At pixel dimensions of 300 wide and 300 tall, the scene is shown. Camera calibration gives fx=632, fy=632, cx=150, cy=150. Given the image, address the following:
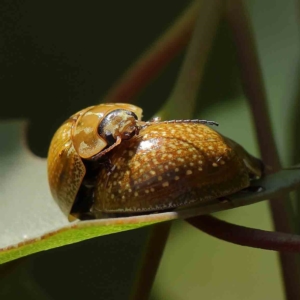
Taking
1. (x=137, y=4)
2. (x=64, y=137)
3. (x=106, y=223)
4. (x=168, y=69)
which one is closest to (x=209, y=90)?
(x=168, y=69)

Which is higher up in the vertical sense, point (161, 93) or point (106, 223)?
point (106, 223)

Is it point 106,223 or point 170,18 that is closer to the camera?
point 106,223

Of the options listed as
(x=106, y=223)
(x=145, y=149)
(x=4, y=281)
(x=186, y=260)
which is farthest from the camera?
(x=186, y=260)

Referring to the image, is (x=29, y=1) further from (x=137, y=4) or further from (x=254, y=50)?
(x=254, y=50)

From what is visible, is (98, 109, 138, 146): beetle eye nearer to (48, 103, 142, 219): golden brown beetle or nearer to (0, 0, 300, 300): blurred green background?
(48, 103, 142, 219): golden brown beetle

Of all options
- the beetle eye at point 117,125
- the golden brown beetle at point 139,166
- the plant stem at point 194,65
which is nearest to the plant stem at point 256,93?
the plant stem at point 194,65

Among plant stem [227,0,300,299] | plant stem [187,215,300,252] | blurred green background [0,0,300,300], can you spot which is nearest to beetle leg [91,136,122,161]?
plant stem [187,215,300,252]
